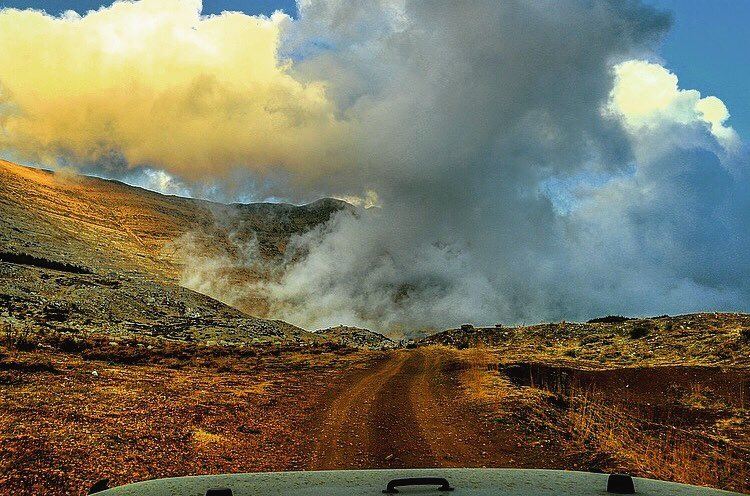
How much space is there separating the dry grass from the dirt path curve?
5.73ft

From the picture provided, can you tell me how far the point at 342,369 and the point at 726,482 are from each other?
18.6 metres

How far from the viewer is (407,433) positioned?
494 inches

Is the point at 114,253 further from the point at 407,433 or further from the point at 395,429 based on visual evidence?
the point at 407,433

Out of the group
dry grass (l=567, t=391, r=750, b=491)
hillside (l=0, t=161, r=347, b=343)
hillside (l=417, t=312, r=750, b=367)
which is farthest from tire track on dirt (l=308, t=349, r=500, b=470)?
hillside (l=0, t=161, r=347, b=343)

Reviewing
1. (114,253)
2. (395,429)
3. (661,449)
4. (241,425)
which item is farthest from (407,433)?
(114,253)

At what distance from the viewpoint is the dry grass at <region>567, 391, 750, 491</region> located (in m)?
9.56

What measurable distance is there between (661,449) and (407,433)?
17.7ft

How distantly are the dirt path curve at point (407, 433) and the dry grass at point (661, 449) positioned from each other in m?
1.75

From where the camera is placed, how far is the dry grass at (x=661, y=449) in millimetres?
9562

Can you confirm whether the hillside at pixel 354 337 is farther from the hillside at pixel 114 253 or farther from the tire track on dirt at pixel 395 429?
the tire track on dirt at pixel 395 429

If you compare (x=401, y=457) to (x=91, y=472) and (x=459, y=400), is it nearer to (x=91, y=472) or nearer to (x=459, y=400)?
(x=91, y=472)

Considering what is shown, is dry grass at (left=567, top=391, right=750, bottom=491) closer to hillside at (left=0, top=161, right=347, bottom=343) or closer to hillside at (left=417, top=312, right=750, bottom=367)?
hillside at (left=417, top=312, right=750, bottom=367)

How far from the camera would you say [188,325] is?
151 feet

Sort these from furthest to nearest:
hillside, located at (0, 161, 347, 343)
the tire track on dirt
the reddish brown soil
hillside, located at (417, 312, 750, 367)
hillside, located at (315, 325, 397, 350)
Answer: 1. hillside, located at (315, 325, 397, 350)
2. hillside, located at (0, 161, 347, 343)
3. hillside, located at (417, 312, 750, 367)
4. the tire track on dirt
5. the reddish brown soil
